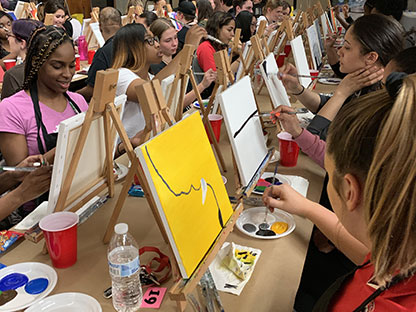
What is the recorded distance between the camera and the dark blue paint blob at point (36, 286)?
115 cm

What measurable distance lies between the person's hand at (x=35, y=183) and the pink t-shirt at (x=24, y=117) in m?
0.51

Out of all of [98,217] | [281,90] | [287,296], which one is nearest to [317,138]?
[281,90]

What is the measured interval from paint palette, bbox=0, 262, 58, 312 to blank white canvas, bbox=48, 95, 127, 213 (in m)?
0.20

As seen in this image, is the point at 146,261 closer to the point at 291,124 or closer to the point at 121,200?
the point at 121,200

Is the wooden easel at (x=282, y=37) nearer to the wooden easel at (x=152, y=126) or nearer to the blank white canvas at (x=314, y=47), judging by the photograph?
the blank white canvas at (x=314, y=47)

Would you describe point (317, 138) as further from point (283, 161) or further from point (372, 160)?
point (372, 160)

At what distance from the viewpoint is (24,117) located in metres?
1.90

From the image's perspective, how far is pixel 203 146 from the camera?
129cm

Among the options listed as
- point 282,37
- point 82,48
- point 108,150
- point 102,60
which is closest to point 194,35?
point 102,60

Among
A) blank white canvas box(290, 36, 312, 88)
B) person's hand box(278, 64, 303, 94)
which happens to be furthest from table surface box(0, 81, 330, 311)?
blank white canvas box(290, 36, 312, 88)

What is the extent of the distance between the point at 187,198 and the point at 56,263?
52 cm

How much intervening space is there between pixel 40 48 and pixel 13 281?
3.82 feet

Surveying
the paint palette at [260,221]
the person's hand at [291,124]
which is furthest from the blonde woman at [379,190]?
the person's hand at [291,124]

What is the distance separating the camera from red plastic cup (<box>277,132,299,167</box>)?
1.98 metres
